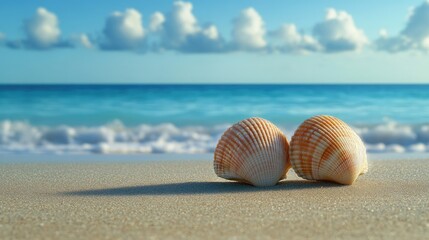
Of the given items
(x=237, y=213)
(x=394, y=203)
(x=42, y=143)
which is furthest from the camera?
(x=42, y=143)

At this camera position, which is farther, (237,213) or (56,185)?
(56,185)

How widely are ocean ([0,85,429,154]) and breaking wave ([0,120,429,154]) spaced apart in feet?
0.06

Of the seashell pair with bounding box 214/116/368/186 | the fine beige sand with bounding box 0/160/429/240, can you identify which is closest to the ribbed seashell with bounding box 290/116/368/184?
the seashell pair with bounding box 214/116/368/186

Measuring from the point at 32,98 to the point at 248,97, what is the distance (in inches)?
453

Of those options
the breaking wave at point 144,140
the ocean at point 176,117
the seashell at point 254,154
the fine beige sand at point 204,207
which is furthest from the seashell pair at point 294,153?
the breaking wave at point 144,140

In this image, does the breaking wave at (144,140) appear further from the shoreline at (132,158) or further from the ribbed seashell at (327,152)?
the ribbed seashell at (327,152)

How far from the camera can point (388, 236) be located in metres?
3.32

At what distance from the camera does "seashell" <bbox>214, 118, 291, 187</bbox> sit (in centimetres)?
495

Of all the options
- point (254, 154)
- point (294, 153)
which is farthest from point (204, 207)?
point (294, 153)

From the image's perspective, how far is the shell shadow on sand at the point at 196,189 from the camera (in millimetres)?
4953

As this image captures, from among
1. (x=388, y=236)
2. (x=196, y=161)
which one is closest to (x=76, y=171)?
(x=196, y=161)

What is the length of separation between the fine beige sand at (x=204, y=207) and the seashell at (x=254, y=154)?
11 centimetres

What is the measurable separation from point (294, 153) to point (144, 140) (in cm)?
902

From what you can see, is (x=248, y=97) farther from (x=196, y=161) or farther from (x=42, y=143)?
(x=196, y=161)
